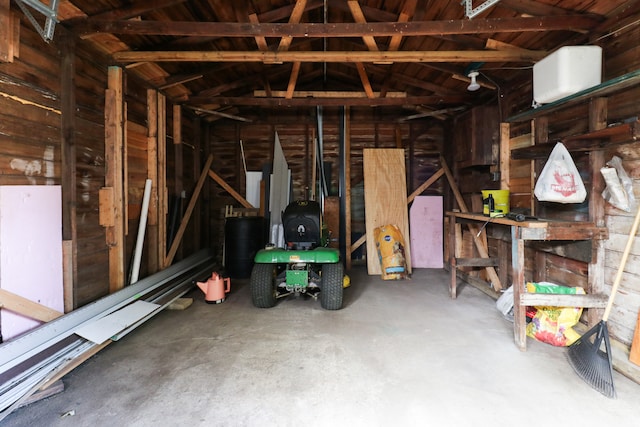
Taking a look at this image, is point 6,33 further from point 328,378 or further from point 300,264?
point 328,378

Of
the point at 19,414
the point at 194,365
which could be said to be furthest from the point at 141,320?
the point at 19,414

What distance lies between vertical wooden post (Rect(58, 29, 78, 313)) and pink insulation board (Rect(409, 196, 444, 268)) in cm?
444

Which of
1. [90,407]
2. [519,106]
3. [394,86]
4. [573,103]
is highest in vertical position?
[394,86]

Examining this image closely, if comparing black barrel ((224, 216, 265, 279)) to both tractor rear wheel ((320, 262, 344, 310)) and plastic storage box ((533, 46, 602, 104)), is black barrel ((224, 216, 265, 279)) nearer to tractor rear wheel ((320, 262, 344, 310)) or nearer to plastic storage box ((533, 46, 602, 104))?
tractor rear wheel ((320, 262, 344, 310))

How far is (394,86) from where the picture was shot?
15.7 ft

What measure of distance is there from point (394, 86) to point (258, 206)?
291cm

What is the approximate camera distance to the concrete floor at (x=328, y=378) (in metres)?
1.70

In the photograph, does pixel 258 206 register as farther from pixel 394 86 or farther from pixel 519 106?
pixel 519 106

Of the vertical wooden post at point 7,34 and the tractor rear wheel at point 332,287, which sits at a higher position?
the vertical wooden post at point 7,34

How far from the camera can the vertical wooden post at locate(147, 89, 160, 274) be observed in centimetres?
370

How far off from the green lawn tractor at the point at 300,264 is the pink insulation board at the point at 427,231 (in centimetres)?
236

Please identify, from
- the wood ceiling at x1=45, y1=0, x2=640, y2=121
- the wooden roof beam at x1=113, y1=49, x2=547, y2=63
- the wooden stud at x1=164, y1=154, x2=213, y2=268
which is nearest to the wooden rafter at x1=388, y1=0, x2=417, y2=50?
the wood ceiling at x1=45, y1=0, x2=640, y2=121

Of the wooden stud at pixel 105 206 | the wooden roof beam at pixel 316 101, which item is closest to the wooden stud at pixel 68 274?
the wooden stud at pixel 105 206

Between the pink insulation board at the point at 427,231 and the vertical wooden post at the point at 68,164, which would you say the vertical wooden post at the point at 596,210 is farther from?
the vertical wooden post at the point at 68,164
